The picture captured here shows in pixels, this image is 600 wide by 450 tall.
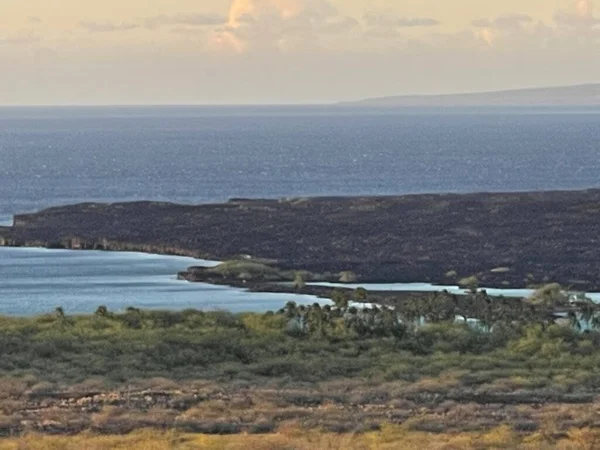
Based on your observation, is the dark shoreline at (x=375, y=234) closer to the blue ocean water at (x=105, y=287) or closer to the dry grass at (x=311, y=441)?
the blue ocean water at (x=105, y=287)

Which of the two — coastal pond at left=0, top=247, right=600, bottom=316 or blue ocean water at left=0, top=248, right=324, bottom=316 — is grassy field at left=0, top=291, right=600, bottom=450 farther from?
blue ocean water at left=0, top=248, right=324, bottom=316

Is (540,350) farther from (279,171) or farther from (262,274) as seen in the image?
(279,171)

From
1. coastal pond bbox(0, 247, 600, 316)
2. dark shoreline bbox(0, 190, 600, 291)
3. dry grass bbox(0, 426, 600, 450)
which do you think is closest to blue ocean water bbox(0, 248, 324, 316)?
coastal pond bbox(0, 247, 600, 316)

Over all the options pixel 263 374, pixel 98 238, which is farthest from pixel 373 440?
pixel 98 238

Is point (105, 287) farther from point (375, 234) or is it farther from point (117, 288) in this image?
point (375, 234)

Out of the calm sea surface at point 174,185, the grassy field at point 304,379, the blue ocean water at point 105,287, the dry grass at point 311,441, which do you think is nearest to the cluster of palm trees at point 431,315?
the grassy field at point 304,379

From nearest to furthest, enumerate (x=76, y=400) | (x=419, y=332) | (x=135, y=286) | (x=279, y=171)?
(x=76, y=400) < (x=419, y=332) < (x=135, y=286) < (x=279, y=171)

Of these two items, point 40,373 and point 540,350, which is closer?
point 40,373

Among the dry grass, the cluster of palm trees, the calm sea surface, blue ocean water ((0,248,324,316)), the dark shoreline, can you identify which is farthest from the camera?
the dark shoreline
